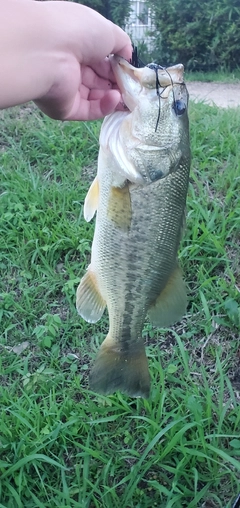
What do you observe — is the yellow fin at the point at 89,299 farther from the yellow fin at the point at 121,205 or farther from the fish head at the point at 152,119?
the fish head at the point at 152,119

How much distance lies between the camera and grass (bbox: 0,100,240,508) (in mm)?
2354

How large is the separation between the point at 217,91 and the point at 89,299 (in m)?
6.22

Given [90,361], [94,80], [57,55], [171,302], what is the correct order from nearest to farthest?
[57,55] < [171,302] < [94,80] < [90,361]

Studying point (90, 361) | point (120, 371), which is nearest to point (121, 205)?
point (120, 371)

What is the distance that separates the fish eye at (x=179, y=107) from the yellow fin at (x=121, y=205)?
29 centimetres

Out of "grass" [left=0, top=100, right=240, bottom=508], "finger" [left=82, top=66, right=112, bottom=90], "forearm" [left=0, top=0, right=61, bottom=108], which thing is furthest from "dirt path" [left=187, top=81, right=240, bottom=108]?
"forearm" [left=0, top=0, right=61, bottom=108]

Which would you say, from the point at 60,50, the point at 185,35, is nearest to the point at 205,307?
the point at 60,50

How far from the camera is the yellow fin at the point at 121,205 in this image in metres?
1.72

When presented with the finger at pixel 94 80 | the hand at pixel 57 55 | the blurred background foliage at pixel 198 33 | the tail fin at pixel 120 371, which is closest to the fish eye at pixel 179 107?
the hand at pixel 57 55

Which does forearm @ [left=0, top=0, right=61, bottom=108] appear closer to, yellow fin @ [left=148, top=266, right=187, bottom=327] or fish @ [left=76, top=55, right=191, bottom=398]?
fish @ [left=76, top=55, right=191, bottom=398]

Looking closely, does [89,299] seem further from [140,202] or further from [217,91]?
[217,91]

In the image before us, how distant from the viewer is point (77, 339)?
302 centimetres

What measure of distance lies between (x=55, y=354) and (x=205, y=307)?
2.88 ft

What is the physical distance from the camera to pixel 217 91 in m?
7.45
